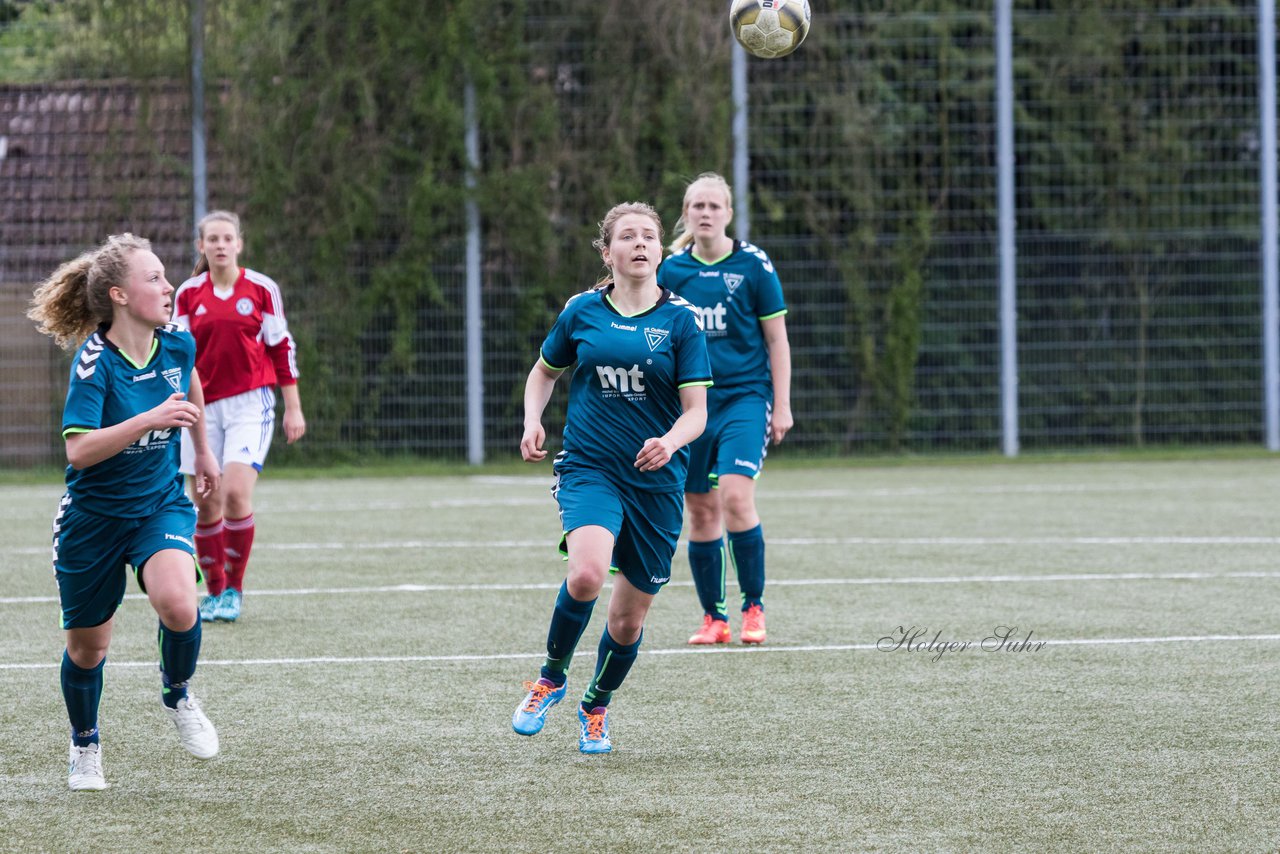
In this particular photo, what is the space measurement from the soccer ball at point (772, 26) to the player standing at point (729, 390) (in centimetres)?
Result: 115

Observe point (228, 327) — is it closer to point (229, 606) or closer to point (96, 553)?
point (229, 606)

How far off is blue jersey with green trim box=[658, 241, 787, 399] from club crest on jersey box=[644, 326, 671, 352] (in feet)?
6.72

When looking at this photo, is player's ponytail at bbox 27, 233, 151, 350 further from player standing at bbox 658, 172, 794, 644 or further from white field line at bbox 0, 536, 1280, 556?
white field line at bbox 0, 536, 1280, 556

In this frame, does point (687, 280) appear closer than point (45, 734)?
No

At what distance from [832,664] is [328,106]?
12287 millimetres

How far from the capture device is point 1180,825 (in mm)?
4289

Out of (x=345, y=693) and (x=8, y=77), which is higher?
(x=8, y=77)

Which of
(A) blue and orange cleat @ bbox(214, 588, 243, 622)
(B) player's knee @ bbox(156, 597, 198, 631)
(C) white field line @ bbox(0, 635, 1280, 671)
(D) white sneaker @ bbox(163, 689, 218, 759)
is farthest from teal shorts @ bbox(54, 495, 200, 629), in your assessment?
(A) blue and orange cleat @ bbox(214, 588, 243, 622)

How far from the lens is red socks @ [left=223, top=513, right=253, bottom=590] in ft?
26.9

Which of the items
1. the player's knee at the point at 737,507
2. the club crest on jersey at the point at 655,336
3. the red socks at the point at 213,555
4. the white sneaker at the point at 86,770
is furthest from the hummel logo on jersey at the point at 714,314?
the white sneaker at the point at 86,770

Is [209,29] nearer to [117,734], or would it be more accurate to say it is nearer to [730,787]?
[117,734]

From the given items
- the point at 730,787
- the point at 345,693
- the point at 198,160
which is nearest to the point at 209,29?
the point at 198,160

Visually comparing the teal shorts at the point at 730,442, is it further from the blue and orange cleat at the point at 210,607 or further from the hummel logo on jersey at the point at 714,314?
the blue and orange cleat at the point at 210,607

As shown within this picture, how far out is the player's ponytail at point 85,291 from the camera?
4.98 m
